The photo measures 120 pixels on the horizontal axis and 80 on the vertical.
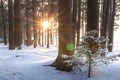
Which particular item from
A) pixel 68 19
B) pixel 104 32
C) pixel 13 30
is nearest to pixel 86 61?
pixel 68 19

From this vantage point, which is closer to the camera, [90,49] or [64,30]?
[90,49]

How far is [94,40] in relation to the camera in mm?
9195

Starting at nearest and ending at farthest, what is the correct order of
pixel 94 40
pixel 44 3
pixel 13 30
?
pixel 94 40
pixel 13 30
pixel 44 3

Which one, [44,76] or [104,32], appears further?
[104,32]

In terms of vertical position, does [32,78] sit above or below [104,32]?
below

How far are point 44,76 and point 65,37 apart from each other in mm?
2139

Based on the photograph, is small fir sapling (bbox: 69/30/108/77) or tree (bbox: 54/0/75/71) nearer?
small fir sapling (bbox: 69/30/108/77)

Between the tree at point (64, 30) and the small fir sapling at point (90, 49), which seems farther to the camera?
the tree at point (64, 30)

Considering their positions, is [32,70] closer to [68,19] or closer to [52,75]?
[52,75]

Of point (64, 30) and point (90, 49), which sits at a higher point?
point (64, 30)

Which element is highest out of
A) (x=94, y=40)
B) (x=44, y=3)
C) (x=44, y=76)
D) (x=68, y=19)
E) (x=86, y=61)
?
(x=44, y=3)

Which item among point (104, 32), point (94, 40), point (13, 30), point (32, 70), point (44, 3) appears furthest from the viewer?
point (44, 3)

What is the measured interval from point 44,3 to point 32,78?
24.9 meters

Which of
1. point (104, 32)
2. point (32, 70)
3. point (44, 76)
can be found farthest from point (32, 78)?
point (104, 32)
